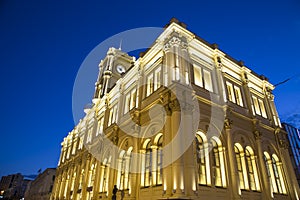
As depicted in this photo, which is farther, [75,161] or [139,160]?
[75,161]

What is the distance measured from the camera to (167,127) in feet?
43.8

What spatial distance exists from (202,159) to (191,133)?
87.7 inches

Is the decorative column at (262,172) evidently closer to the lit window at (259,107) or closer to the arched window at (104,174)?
the lit window at (259,107)

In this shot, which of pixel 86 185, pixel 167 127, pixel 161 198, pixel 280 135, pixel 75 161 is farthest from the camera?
pixel 75 161

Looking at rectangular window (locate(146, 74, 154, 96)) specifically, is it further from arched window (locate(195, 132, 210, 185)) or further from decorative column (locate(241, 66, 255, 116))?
decorative column (locate(241, 66, 255, 116))

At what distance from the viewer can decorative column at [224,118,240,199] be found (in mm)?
13252

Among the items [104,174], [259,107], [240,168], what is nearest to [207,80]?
[240,168]

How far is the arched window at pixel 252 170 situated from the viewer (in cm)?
1563

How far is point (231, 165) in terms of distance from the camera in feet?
46.1

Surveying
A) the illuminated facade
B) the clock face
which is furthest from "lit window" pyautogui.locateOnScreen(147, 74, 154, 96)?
the clock face

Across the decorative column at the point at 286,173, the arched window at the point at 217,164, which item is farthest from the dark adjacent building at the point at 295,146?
the arched window at the point at 217,164

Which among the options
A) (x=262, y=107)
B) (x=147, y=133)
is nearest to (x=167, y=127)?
(x=147, y=133)

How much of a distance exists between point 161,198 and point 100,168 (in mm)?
11566

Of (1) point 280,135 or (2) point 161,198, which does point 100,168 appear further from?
(1) point 280,135
